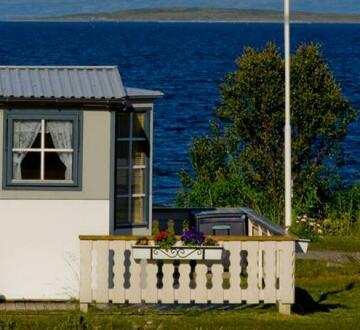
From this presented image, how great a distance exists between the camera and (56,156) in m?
19.3

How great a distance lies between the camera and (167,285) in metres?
18.7

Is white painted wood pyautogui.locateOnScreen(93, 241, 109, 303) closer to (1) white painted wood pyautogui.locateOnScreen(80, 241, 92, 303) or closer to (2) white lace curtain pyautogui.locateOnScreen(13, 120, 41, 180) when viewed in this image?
(1) white painted wood pyautogui.locateOnScreen(80, 241, 92, 303)

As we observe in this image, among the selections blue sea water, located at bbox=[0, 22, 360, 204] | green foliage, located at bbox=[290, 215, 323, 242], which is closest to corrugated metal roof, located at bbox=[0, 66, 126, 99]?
green foliage, located at bbox=[290, 215, 323, 242]

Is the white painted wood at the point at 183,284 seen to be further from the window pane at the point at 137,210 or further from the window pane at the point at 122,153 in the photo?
the window pane at the point at 122,153

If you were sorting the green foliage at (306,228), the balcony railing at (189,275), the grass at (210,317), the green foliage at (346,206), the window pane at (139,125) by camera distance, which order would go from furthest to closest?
the green foliage at (346,206)
the green foliage at (306,228)
the window pane at (139,125)
the balcony railing at (189,275)
the grass at (210,317)

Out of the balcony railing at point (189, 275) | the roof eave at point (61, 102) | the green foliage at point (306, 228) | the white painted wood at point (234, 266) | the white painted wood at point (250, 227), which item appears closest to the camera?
the balcony railing at point (189, 275)

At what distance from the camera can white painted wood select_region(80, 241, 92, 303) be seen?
18.5 m

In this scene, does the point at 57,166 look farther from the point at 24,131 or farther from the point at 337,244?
the point at 337,244

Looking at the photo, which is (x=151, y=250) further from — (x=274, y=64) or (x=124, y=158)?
(x=274, y=64)

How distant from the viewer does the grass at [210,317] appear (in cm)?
1752

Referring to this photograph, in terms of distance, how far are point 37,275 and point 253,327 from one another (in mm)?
2998

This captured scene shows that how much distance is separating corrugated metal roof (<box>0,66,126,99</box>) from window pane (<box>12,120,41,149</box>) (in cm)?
37

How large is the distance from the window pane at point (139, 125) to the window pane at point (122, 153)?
0.23 meters

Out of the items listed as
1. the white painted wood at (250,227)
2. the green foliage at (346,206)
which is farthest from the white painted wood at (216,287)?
the green foliage at (346,206)
